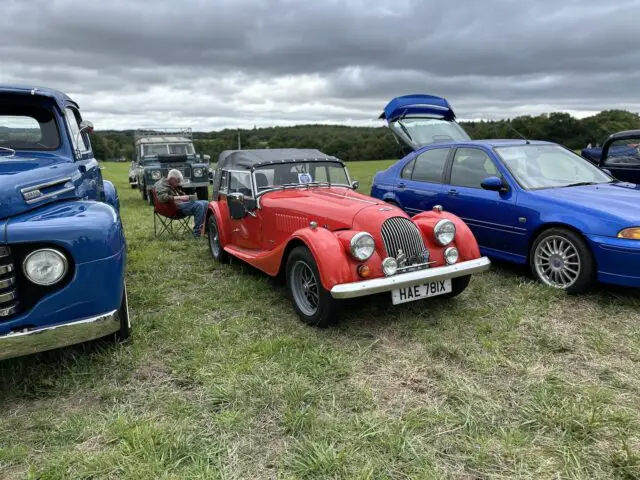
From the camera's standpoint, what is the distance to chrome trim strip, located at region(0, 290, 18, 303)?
106 inches

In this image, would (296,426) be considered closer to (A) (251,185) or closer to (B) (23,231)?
(B) (23,231)

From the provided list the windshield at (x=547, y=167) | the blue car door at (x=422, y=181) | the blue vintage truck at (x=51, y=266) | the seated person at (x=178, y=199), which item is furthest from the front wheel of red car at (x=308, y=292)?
the seated person at (x=178, y=199)

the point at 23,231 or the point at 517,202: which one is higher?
the point at 23,231

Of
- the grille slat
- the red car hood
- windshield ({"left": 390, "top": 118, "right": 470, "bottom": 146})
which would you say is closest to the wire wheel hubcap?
the red car hood

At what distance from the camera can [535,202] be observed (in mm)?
5008

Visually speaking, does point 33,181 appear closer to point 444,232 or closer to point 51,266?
point 51,266

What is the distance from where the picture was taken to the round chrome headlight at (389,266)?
3.91m

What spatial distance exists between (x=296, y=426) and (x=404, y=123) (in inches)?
306

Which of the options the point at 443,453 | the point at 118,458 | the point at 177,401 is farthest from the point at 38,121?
the point at 443,453

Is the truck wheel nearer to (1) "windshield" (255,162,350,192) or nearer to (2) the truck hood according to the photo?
(1) "windshield" (255,162,350,192)

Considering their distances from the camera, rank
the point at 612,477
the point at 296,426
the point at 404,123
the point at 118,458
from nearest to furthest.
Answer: the point at 612,477 < the point at 118,458 < the point at 296,426 < the point at 404,123

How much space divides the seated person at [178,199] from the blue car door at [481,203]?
3946 millimetres

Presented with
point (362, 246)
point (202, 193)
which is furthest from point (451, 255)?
point (202, 193)

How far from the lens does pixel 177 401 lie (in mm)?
2963
